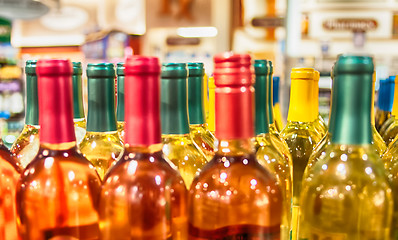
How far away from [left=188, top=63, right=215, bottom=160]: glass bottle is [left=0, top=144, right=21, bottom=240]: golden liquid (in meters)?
Result: 0.32

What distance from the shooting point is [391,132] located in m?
0.96

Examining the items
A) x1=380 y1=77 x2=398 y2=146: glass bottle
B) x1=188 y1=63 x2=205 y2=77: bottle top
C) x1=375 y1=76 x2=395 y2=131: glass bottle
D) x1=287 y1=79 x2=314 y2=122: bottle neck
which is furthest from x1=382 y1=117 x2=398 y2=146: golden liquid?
x1=188 y1=63 x2=205 y2=77: bottle top

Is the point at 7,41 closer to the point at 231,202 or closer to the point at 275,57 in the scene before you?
the point at 275,57

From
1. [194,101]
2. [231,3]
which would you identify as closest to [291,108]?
[194,101]

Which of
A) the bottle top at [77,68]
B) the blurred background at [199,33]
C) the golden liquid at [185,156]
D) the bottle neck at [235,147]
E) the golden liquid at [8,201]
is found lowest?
the golden liquid at [8,201]

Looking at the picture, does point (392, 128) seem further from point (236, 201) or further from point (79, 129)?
point (79, 129)

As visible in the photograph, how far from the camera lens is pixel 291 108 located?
33.1 inches

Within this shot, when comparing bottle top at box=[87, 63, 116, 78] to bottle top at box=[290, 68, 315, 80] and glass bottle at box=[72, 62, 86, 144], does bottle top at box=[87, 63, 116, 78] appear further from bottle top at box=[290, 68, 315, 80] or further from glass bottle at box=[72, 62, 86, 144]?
bottle top at box=[290, 68, 315, 80]

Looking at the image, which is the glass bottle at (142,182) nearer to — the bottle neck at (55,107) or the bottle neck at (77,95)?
the bottle neck at (55,107)

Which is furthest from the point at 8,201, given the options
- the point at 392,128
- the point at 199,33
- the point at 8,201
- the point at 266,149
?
the point at 199,33

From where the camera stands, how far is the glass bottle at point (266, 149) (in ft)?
2.39

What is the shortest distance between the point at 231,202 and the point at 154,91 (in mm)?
186

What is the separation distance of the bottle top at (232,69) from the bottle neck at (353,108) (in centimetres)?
13

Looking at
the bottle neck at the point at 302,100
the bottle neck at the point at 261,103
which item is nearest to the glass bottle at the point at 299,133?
the bottle neck at the point at 302,100
